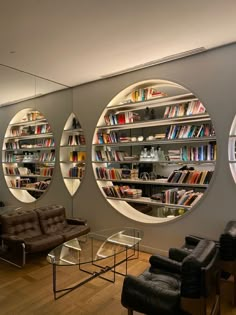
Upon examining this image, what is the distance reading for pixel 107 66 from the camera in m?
3.85

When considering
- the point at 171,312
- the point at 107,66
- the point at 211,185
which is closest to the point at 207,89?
the point at 211,185

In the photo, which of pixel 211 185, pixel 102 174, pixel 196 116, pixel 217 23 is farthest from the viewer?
pixel 102 174

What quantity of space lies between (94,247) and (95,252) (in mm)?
169

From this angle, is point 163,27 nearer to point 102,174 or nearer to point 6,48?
point 6,48

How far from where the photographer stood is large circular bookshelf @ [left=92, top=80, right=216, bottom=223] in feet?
11.5

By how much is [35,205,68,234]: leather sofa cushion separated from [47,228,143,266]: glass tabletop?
79cm

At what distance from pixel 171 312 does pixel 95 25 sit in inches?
113

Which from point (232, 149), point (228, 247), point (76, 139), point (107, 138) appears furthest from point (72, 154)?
point (228, 247)

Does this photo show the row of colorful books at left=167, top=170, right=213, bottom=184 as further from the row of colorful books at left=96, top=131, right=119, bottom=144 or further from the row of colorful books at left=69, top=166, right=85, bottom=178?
the row of colorful books at left=69, top=166, right=85, bottom=178

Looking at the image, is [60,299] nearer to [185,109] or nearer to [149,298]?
[149,298]

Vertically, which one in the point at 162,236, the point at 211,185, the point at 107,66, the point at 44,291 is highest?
the point at 107,66

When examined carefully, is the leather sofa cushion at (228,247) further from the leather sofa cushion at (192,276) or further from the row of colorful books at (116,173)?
the row of colorful books at (116,173)

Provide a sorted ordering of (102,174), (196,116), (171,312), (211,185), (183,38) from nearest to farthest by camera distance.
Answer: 1. (171,312)
2. (183,38)
3. (211,185)
4. (196,116)
5. (102,174)

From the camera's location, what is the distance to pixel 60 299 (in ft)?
8.38
